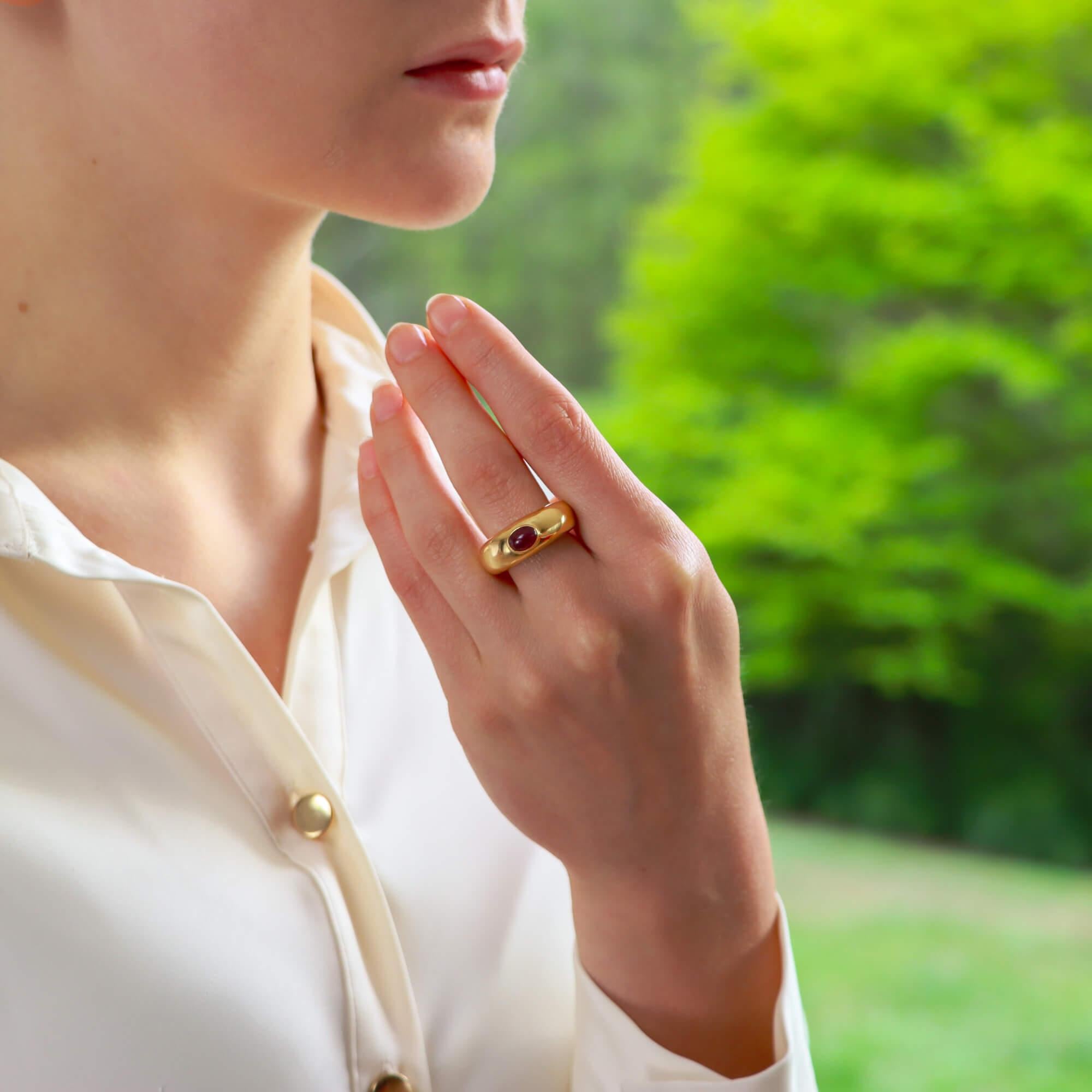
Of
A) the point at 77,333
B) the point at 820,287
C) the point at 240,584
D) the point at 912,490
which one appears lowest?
the point at 240,584

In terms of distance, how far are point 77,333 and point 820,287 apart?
3.68 metres

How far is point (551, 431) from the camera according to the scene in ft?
1.74

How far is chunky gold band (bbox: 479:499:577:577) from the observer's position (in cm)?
52

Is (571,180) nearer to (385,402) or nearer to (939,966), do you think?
(939,966)

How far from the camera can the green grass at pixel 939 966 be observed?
3.14 meters

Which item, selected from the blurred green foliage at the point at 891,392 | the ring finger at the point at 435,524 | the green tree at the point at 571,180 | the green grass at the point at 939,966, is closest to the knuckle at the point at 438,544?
the ring finger at the point at 435,524

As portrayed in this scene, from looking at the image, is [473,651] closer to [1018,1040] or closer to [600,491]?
[600,491]

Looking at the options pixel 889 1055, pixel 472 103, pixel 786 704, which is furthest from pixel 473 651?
pixel 786 704

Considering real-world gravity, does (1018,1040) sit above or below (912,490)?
below

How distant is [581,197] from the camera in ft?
16.8

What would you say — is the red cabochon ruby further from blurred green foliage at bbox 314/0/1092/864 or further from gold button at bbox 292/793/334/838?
blurred green foliage at bbox 314/0/1092/864

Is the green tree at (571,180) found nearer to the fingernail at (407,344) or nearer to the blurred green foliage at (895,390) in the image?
the blurred green foliage at (895,390)

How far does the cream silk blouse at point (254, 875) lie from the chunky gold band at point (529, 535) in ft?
0.40

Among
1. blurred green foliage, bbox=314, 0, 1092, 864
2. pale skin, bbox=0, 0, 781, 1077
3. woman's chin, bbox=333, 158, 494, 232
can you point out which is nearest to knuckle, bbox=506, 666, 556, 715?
pale skin, bbox=0, 0, 781, 1077
